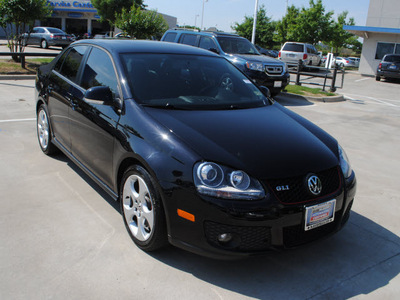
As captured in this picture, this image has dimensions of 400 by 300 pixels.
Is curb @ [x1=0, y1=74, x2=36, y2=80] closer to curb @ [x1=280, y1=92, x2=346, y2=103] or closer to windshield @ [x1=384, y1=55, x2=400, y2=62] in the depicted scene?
curb @ [x1=280, y1=92, x2=346, y2=103]

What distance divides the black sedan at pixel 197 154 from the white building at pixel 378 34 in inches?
1079

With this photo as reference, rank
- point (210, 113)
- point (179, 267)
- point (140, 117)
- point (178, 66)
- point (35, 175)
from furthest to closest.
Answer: point (35, 175) < point (178, 66) < point (210, 113) < point (140, 117) < point (179, 267)

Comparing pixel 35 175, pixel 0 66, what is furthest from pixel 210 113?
pixel 0 66

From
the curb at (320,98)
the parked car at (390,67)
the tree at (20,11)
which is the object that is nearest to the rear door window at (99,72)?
the curb at (320,98)

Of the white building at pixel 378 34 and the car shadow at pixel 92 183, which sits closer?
the car shadow at pixel 92 183

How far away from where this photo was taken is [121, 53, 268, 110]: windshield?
11.9ft

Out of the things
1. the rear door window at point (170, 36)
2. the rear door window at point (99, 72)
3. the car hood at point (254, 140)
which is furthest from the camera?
the rear door window at point (170, 36)

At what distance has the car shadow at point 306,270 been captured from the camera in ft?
9.41

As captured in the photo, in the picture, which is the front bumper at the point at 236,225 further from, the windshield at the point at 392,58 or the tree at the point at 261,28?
the tree at the point at 261,28

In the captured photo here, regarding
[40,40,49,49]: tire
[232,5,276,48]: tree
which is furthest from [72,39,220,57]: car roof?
[232,5,276,48]: tree

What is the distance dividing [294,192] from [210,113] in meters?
1.14

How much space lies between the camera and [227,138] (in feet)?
10.2

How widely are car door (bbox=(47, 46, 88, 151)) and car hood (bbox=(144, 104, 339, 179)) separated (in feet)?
4.94

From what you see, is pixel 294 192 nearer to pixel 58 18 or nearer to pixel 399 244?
pixel 399 244
